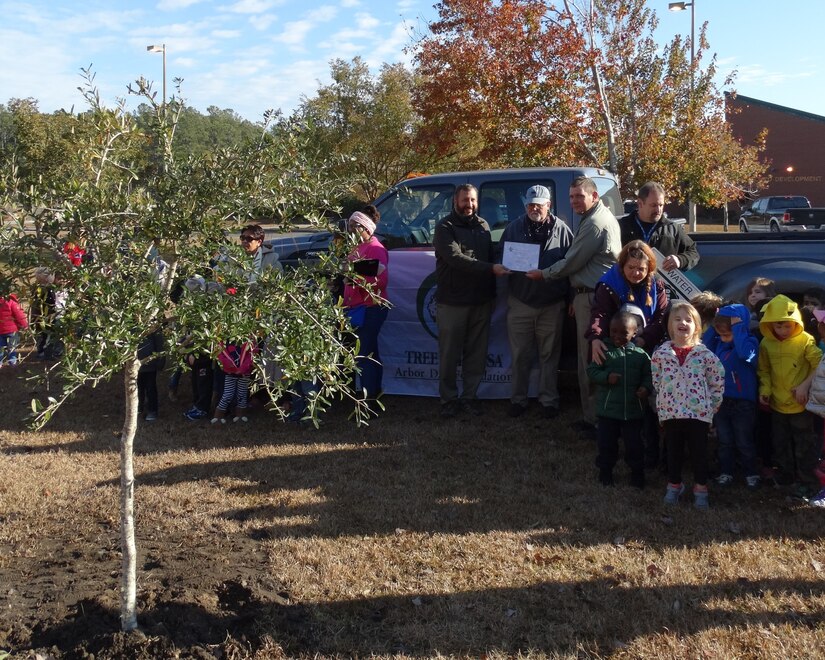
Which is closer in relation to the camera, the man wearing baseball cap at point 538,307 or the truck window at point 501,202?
the man wearing baseball cap at point 538,307

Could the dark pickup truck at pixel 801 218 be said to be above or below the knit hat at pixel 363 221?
above

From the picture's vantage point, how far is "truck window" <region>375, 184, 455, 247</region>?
7.80 metres

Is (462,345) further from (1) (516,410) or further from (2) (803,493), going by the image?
(2) (803,493)

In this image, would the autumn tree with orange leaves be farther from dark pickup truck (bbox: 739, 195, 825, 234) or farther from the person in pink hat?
dark pickup truck (bbox: 739, 195, 825, 234)

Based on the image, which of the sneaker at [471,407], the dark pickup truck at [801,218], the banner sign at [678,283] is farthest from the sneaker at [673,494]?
the dark pickup truck at [801,218]

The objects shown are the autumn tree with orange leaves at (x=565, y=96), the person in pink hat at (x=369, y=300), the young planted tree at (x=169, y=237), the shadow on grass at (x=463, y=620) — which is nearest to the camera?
the young planted tree at (x=169, y=237)

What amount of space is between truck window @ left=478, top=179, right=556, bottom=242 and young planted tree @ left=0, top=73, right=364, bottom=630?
426 cm

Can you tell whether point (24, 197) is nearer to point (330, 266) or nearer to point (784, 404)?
point (330, 266)

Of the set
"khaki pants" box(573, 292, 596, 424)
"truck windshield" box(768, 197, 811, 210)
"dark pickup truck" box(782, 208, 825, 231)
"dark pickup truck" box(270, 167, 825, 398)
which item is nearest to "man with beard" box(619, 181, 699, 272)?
"dark pickup truck" box(270, 167, 825, 398)

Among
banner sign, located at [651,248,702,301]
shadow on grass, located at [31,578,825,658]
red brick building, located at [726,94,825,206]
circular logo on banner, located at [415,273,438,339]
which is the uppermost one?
red brick building, located at [726,94,825,206]

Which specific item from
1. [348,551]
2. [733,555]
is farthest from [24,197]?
[733,555]

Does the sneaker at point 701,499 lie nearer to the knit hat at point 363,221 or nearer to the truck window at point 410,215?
the knit hat at point 363,221

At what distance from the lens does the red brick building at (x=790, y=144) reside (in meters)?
43.6

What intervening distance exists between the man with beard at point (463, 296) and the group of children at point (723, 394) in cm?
180
